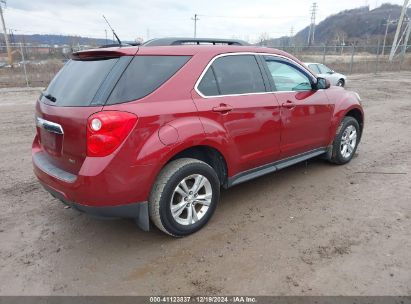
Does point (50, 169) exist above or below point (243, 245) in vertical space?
above

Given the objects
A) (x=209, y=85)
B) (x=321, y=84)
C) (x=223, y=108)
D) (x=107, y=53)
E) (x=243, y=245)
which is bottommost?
(x=243, y=245)

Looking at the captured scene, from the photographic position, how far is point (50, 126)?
3188 mm

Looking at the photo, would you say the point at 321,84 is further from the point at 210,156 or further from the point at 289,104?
the point at 210,156

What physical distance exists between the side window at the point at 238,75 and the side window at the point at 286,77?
26 cm

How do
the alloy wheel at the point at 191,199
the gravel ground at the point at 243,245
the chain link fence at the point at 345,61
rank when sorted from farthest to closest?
the chain link fence at the point at 345,61
the alloy wheel at the point at 191,199
the gravel ground at the point at 243,245

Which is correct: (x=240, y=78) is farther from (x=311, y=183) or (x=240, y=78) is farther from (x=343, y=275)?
(x=343, y=275)

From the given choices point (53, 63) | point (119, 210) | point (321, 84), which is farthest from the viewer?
point (53, 63)

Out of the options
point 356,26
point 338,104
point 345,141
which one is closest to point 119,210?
point 338,104

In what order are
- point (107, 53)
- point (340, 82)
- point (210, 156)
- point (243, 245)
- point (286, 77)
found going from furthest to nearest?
point (340, 82) → point (286, 77) → point (210, 156) → point (243, 245) → point (107, 53)

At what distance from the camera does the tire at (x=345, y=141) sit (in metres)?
5.18

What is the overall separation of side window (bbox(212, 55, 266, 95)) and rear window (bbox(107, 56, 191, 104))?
0.47 m

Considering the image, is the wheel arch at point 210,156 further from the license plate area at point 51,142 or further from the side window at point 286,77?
the side window at point 286,77

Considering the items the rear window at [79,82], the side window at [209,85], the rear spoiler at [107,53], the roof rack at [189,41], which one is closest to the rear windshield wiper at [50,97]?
the rear window at [79,82]

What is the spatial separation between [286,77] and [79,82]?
2473 mm
